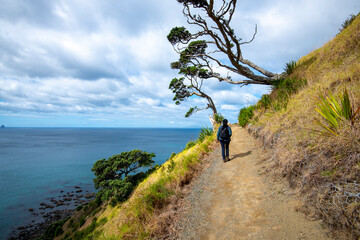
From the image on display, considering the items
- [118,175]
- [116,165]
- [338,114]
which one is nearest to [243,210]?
[338,114]

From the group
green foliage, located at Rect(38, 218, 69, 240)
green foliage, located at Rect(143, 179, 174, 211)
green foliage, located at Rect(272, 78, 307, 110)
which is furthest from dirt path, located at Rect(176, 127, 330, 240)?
green foliage, located at Rect(38, 218, 69, 240)

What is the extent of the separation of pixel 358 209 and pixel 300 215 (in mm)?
1137

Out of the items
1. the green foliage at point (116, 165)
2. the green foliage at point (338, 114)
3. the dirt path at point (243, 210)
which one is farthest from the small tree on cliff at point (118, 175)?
the green foliage at point (338, 114)

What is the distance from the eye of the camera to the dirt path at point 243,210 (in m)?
3.17

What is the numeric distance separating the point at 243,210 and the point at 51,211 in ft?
138

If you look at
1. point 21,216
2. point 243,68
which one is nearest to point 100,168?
point 21,216

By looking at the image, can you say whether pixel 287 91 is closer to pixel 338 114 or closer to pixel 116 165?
pixel 338 114

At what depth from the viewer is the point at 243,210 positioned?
4113 mm

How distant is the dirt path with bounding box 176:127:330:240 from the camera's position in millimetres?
3168

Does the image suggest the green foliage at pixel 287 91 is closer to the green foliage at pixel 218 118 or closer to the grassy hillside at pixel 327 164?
the grassy hillside at pixel 327 164

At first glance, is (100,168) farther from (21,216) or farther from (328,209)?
(328,209)

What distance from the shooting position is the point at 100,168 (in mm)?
27062

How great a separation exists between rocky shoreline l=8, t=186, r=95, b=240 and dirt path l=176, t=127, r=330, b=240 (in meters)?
33.1

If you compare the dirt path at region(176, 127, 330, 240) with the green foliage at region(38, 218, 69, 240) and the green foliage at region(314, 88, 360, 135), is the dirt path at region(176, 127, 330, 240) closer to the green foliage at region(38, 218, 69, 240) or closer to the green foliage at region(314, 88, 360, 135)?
the green foliage at region(314, 88, 360, 135)
